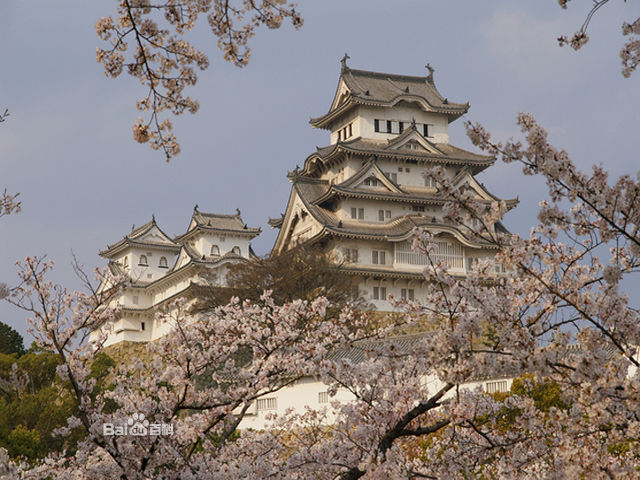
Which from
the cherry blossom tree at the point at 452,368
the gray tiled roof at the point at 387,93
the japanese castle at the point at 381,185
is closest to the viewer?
the cherry blossom tree at the point at 452,368

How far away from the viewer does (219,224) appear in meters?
55.1

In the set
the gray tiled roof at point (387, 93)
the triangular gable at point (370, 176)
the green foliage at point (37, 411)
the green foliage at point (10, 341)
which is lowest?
the green foliage at point (37, 411)

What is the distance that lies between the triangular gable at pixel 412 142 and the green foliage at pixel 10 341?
2218cm

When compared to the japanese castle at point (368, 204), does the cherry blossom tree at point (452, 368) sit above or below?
below

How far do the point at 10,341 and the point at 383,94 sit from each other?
24.3m

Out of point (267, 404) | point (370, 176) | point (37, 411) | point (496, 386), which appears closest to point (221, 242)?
point (370, 176)

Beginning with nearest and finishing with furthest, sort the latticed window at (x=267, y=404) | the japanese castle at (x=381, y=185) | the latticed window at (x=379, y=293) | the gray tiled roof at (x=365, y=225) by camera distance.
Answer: the latticed window at (x=267, y=404) < the gray tiled roof at (x=365, y=225) < the latticed window at (x=379, y=293) < the japanese castle at (x=381, y=185)

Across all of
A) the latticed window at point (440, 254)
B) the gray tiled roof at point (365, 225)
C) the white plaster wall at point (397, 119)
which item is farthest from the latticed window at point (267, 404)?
the white plaster wall at point (397, 119)

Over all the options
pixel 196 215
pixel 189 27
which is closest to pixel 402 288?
pixel 196 215

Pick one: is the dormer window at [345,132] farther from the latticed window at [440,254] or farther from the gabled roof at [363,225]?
the latticed window at [440,254]

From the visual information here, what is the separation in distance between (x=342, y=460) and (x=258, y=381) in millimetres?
1181

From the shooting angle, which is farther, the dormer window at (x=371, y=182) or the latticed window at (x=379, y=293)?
the dormer window at (x=371, y=182)

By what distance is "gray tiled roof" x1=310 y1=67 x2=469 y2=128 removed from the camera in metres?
47.7

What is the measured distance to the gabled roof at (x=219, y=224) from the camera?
54.2 m
